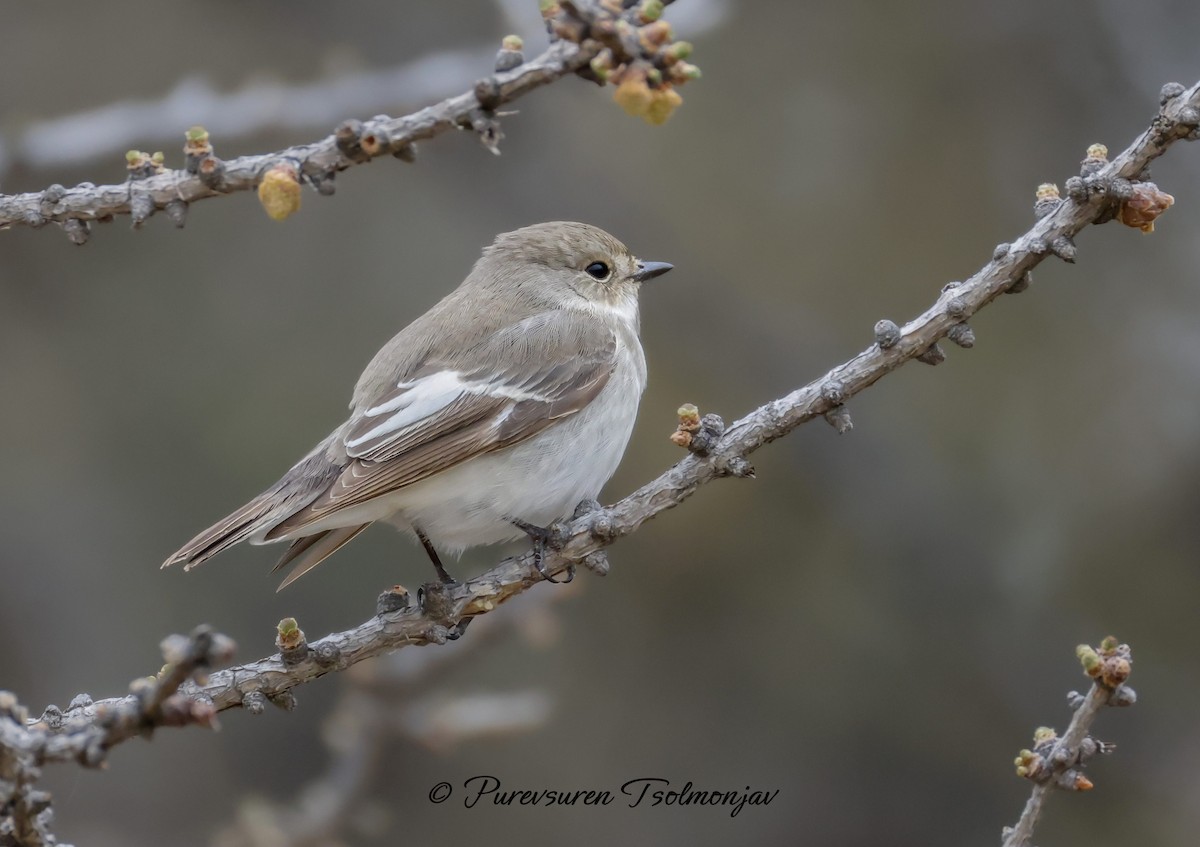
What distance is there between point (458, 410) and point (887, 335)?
4.99 feet

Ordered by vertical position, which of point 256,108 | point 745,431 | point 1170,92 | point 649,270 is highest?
point 649,270

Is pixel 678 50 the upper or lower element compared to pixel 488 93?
upper

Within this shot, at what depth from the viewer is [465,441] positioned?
382 cm

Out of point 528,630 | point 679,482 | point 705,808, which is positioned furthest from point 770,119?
point 679,482

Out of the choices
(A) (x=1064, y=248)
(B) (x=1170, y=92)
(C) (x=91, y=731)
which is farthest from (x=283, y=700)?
(B) (x=1170, y=92)

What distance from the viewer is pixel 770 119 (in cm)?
739

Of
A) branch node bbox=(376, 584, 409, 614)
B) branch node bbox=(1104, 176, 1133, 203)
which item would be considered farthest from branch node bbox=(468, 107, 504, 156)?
branch node bbox=(376, 584, 409, 614)

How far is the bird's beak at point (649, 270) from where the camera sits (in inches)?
184

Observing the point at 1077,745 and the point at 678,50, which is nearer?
the point at 678,50

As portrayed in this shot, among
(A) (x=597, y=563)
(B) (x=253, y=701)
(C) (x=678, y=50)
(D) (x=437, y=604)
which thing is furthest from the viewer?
(D) (x=437, y=604)

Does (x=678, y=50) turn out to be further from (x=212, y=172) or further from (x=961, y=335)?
(x=961, y=335)

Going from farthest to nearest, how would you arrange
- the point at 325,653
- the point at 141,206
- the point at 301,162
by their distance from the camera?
the point at 325,653 → the point at 141,206 → the point at 301,162

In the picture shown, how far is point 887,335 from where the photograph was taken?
2.79m

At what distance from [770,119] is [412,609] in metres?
4.83
